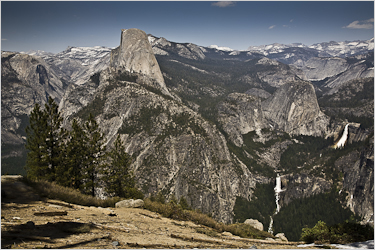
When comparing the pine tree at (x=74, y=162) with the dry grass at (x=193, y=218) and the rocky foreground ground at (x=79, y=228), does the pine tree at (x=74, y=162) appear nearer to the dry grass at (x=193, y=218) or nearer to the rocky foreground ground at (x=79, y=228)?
the rocky foreground ground at (x=79, y=228)

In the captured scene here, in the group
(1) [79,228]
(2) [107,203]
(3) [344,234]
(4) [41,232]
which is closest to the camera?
(4) [41,232]

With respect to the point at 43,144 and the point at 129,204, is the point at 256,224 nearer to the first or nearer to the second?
the point at 129,204

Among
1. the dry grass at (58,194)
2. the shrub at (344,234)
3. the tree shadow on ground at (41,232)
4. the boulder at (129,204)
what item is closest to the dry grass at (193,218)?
the boulder at (129,204)

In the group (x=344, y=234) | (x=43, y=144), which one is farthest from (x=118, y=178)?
(x=344, y=234)

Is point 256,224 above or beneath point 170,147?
beneath

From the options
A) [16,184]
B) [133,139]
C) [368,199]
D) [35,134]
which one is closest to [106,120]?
[133,139]
